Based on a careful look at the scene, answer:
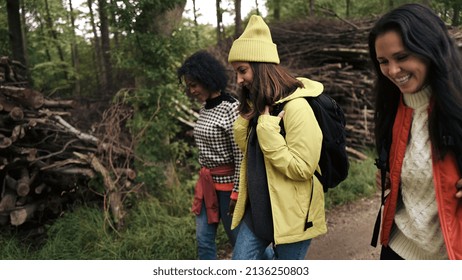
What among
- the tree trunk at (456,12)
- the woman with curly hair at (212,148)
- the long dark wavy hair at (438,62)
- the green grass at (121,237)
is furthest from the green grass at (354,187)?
the long dark wavy hair at (438,62)

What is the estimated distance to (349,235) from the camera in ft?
14.3

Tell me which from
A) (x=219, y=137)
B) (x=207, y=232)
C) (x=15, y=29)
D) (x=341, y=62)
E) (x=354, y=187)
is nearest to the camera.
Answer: (x=219, y=137)

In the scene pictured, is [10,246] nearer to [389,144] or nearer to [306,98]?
[306,98]

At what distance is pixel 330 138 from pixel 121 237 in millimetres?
2774

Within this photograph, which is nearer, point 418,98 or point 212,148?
point 418,98

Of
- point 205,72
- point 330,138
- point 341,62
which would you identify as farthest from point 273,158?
point 341,62

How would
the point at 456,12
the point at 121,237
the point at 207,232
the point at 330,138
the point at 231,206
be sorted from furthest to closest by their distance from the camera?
the point at 456,12 → the point at 121,237 → the point at 207,232 → the point at 231,206 → the point at 330,138

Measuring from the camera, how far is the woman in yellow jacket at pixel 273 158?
1947 mm

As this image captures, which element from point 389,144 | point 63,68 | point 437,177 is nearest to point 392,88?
point 389,144

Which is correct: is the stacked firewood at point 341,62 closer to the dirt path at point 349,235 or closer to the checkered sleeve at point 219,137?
the dirt path at point 349,235

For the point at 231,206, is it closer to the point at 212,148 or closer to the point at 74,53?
the point at 212,148

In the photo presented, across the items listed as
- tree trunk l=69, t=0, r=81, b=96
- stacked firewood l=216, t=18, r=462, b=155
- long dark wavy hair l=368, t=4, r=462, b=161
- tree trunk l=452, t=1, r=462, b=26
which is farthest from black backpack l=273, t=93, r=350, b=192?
tree trunk l=69, t=0, r=81, b=96

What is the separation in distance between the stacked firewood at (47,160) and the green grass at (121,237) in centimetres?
19

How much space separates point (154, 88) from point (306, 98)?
273cm
